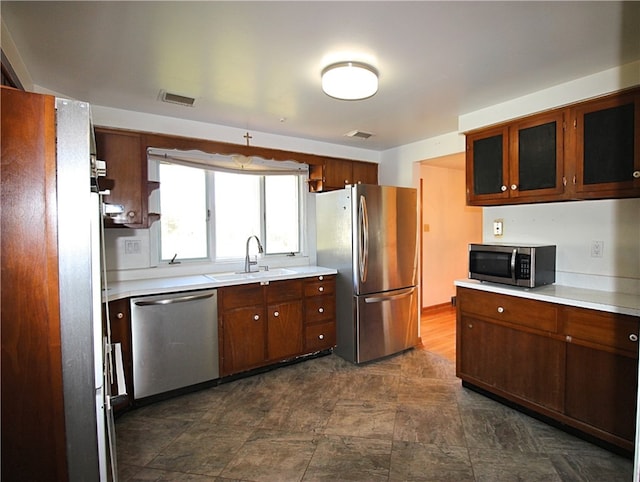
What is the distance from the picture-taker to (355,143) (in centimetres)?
403

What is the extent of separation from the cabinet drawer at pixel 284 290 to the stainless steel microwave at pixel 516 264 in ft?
5.21

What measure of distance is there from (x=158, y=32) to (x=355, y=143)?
2607 mm

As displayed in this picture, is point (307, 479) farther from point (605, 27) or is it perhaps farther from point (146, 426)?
point (605, 27)

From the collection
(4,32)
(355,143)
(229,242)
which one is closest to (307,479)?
(229,242)

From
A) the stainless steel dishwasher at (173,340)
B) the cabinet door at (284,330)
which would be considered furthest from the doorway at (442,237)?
the stainless steel dishwasher at (173,340)

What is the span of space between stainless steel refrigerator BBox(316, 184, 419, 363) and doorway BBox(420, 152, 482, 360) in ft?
4.02

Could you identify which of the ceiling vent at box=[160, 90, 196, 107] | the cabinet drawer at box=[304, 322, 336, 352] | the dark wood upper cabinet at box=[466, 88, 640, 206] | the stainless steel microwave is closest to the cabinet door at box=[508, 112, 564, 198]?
the dark wood upper cabinet at box=[466, 88, 640, 206]

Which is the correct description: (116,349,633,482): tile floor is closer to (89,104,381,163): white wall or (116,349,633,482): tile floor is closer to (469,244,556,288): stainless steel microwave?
(469,244,556,288): stainless steel microwave

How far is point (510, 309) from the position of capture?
2475 mm

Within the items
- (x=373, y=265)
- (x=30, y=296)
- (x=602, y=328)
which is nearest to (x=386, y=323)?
(x=373, y=265)

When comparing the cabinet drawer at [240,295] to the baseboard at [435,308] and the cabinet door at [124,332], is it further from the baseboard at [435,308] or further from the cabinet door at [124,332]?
the baseboard at [435,308]

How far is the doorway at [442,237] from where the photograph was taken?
4.96m

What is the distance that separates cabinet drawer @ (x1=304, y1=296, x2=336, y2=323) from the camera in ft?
11.3

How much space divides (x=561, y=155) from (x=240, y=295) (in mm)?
2693
